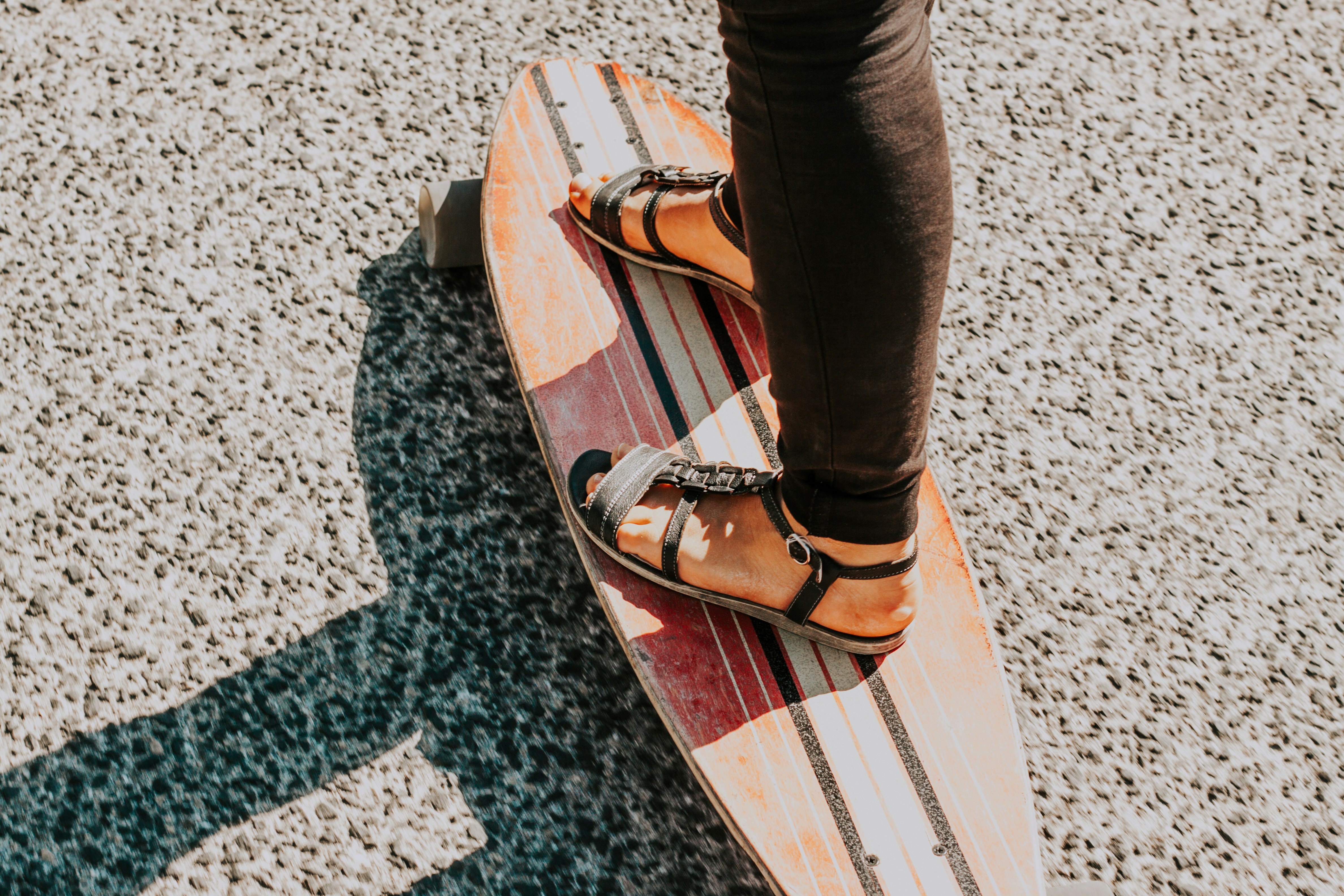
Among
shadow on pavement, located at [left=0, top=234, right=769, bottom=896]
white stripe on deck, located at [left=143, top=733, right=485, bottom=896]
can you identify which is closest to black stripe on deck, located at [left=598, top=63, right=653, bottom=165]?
shadow on pavement, located at [left=0, top=234, right=769, bottom=896]

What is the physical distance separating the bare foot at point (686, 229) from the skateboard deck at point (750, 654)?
0.07m

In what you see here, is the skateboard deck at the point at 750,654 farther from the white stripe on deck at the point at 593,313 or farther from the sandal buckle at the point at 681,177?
the sandal buckle at the point at 681,177

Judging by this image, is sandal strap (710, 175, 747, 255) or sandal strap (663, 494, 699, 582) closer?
sandal strap (663, 494, 699, 582)

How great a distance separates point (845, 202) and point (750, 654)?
2.60 feet

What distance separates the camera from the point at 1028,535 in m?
1.80

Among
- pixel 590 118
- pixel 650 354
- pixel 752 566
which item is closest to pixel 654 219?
pixel 650 354

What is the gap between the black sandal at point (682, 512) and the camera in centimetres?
136

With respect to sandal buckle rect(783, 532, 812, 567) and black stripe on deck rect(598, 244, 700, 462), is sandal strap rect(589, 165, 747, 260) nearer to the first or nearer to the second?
black stripe on deck rect(598, 244, 700, 462)

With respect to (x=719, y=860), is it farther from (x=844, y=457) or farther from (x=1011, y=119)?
(x=1011, y=119)

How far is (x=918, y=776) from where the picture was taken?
4.46 ft

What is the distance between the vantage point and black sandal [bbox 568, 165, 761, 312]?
5.58 feet

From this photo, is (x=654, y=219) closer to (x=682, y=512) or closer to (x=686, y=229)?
(x=686, y=229)

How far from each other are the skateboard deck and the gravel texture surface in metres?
0.17

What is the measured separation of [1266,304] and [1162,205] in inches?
13.1
